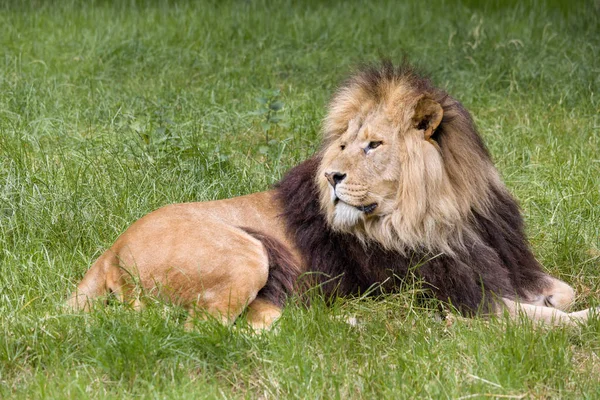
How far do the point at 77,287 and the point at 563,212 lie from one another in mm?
2591

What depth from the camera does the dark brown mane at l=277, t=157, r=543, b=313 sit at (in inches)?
159

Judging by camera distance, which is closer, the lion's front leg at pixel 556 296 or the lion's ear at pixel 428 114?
the lion's ear at pixel 428 114

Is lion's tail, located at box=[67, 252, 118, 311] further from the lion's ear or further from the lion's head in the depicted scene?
the lion's ear

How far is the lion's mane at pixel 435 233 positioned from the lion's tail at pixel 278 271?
0.23 ft

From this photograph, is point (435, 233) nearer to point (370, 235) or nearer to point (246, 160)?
point (370, 235)

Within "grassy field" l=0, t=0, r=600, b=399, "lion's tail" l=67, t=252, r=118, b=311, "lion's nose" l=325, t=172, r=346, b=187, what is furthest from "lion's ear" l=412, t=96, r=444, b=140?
"lion's tail" l=67, t=252, r=118, b=311

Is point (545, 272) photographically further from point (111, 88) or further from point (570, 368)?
point (111, 88)

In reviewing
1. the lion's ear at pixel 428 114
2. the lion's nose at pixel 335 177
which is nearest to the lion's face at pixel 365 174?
the lion's nose at pixel 335 177

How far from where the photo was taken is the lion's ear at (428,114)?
12.9ft

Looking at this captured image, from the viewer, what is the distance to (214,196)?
5199mm

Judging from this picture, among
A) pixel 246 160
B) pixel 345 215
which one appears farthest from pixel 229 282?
pixel 246 160

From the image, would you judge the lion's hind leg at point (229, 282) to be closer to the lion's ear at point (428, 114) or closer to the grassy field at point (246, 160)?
the grassy field at point (246, 160)

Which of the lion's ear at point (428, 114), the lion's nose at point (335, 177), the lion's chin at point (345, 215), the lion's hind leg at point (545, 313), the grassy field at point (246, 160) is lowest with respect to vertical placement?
the grassy field at point (246, 160)

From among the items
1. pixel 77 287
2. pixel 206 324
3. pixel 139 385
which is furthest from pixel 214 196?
pixel 139 385
